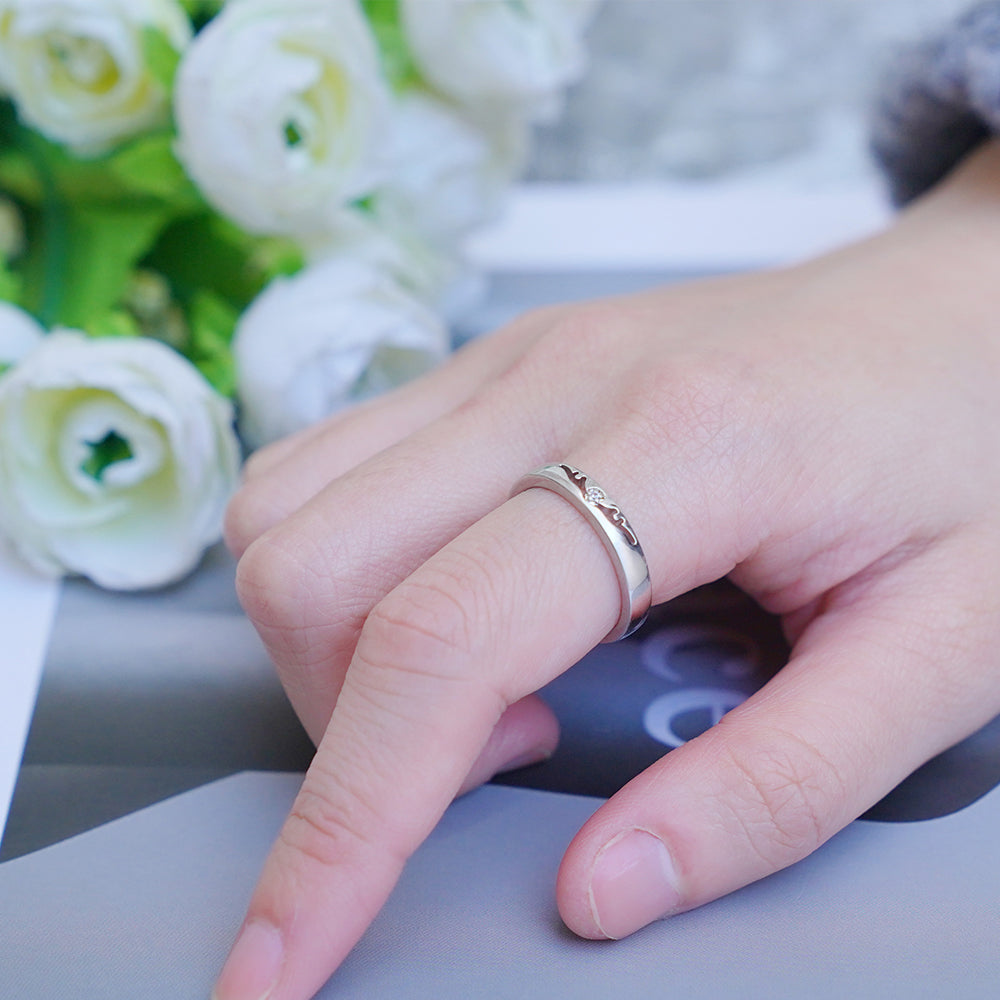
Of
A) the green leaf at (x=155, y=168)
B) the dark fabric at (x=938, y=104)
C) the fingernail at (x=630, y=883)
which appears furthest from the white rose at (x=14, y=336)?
the dark fabric at (x=938, y=104)

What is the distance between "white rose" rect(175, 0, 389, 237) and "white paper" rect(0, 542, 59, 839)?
9.8 inches

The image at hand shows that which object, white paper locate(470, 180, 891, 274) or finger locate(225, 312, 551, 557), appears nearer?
finger locate(225, 312, 551, 557)

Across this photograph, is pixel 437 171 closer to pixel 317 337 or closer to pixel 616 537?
pixel 317 337

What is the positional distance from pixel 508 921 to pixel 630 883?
56mm

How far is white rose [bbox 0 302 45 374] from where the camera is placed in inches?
24.1

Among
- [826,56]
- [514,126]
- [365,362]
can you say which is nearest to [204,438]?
[365,362]

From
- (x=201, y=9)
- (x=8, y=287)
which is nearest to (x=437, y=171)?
(x=201, y=9)

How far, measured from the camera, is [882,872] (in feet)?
1.38

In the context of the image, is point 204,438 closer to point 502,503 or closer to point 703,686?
point 502,503

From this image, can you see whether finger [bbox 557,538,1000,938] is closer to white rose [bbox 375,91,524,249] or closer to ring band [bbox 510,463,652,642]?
ring band [bbox 510,463,652,642]

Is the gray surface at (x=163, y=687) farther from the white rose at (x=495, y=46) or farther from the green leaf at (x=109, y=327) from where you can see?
the white rose at (x=495, y=46)

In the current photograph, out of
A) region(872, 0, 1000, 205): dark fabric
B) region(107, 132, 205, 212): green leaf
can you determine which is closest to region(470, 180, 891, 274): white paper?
region(872, 0, 1000, 205): dark fabric

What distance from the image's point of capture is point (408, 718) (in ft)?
1.23

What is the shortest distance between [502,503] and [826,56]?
105 cm
